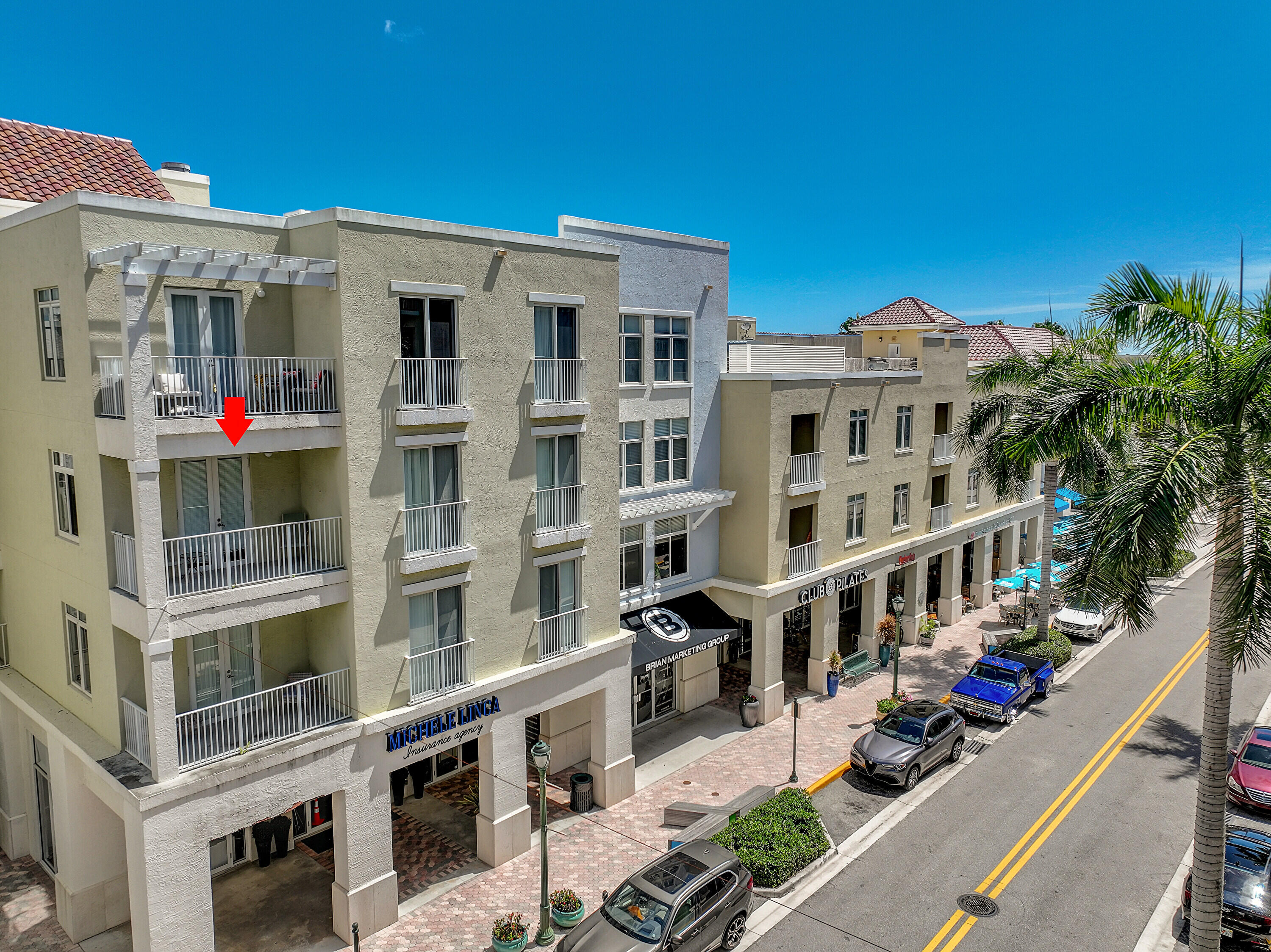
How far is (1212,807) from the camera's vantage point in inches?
510

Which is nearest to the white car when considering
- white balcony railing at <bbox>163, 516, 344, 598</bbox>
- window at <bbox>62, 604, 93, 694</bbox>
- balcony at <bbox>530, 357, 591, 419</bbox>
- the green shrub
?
the green shrub

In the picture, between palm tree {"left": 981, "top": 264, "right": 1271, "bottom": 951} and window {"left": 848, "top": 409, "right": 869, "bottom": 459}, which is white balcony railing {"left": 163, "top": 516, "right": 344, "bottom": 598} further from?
window {"left": 848, "top": 409, "right": 869, "bottom": 459}

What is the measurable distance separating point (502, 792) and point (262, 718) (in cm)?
558

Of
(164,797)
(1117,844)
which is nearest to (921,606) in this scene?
(1117,844)

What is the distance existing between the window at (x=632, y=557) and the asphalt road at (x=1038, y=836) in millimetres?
7342

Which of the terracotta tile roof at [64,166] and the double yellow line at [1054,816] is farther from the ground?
the terracotta tile roof at [64,166]

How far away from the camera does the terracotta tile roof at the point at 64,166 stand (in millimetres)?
17328

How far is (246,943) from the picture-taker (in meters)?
15.9

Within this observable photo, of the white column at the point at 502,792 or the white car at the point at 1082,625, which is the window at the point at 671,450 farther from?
the white car at the point at 1082,625

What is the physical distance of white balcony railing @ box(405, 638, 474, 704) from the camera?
55.1 ft

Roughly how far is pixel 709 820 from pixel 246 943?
31.0 feet

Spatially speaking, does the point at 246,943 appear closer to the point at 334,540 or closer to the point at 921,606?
the point at 334,540

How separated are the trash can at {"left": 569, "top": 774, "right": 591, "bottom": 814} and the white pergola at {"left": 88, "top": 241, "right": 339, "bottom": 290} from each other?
1283cm

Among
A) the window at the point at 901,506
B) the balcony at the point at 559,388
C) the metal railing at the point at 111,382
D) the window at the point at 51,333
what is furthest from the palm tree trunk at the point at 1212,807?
the window at the point at 51,333
